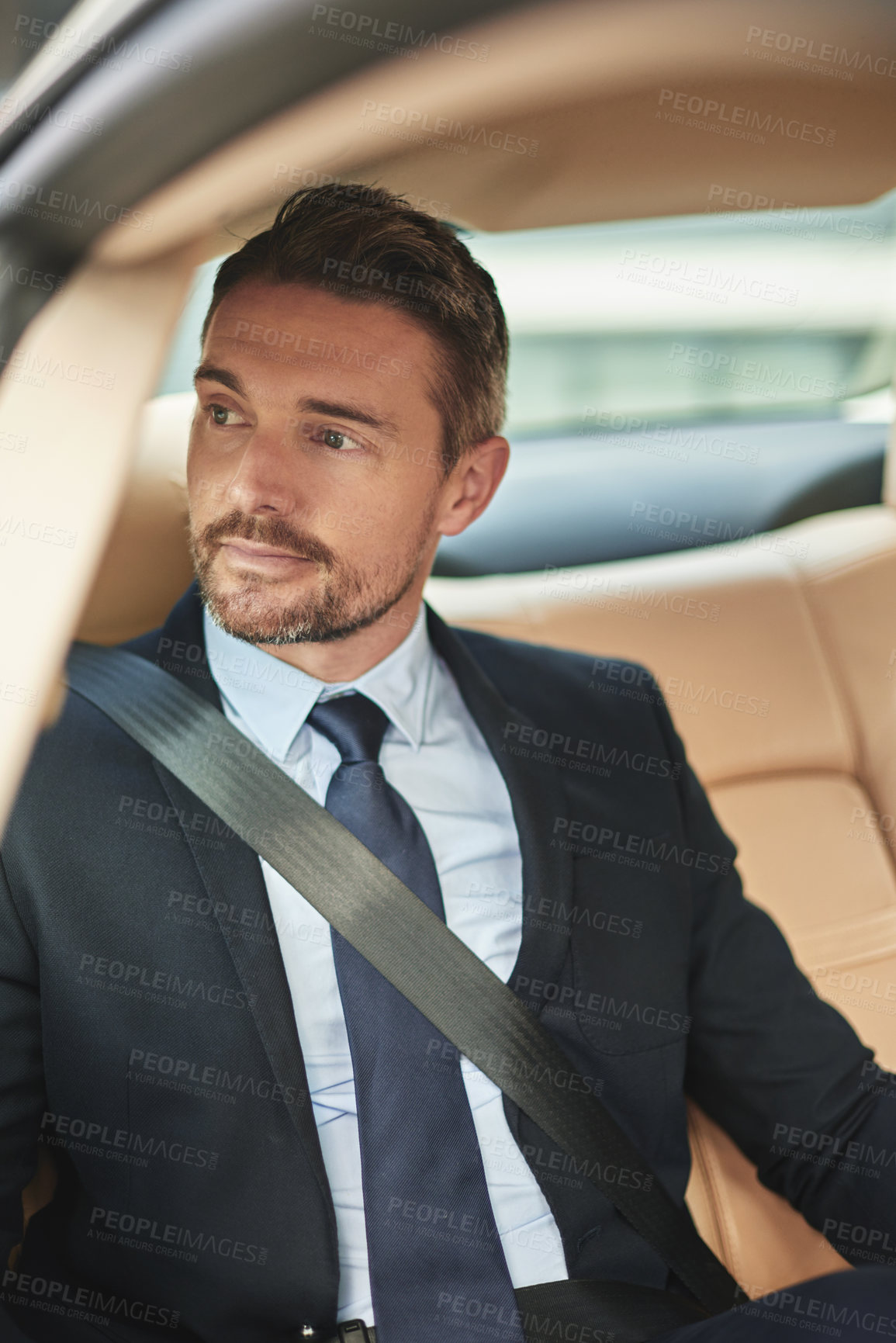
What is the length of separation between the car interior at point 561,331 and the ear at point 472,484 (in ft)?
0.65

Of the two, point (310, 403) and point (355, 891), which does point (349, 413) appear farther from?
point (355, 891)

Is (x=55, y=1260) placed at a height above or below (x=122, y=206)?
below

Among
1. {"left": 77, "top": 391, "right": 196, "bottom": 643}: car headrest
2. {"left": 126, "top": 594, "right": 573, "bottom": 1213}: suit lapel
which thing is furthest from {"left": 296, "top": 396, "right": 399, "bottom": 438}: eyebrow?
{"left": 126, "top": 594, "right": 573, "bottom": 1213}: suit lapel

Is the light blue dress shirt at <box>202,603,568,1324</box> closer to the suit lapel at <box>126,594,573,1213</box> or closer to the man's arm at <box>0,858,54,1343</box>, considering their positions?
the suit lapel at <box>126,594,573,1213</box>

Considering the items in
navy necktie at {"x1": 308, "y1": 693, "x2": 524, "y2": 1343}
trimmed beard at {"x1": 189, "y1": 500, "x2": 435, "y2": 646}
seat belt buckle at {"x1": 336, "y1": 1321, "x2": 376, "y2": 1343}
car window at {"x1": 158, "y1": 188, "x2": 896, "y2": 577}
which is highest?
car window at {"x1": 158, "y1": 188, "x2": 896, "y2": 577}

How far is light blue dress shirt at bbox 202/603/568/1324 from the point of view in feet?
3.15

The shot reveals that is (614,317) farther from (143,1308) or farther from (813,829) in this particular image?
(143,1308)

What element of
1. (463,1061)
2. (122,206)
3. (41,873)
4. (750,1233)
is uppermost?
(122,206)

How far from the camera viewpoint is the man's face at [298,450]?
92cm

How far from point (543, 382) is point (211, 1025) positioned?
1214 mm

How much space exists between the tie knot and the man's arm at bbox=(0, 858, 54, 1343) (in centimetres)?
32

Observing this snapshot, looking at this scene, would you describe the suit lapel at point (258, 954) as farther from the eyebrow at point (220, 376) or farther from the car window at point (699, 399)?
the car window at point (699, 399)

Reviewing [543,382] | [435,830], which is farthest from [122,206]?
[543,382]

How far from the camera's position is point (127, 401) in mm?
855
